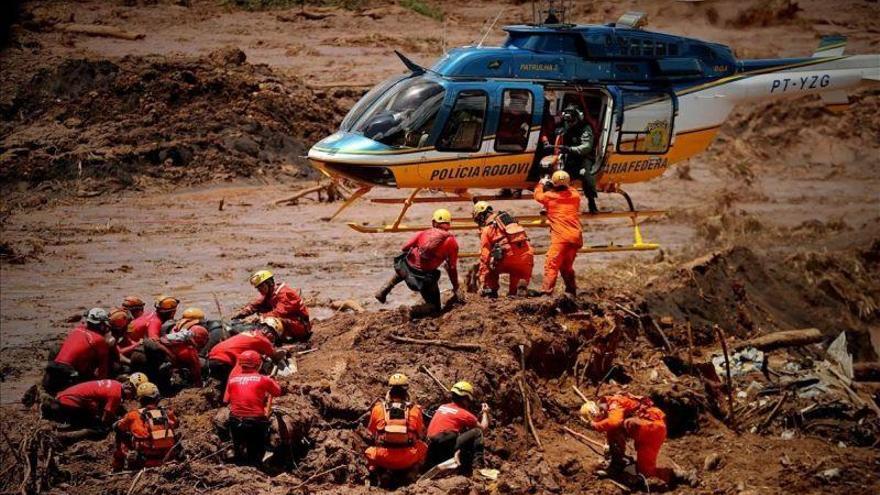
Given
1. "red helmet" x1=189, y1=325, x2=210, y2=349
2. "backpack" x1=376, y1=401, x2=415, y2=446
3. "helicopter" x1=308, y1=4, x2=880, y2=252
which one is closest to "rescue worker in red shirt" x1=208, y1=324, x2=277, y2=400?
"red helmet" x1=189, y1=325, x2=210, y2=349

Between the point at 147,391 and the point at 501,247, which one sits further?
the point at 501,247

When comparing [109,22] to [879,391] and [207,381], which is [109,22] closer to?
[207,381]

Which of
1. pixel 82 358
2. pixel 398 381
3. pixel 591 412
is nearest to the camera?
pixel 398 381

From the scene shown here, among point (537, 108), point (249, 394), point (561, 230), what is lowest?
point (249, 394)

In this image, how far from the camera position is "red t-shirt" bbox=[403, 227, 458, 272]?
579 inches

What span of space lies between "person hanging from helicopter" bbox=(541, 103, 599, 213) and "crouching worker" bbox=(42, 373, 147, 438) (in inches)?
277

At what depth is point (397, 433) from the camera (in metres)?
12.6

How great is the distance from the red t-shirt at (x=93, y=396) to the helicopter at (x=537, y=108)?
443cm

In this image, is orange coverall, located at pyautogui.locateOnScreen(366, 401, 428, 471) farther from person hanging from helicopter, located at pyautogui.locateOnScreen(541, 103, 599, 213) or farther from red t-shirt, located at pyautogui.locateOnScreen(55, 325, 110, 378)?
person hanging from helicopter, located at pyautogui.locateOnScreen(541, 103, 599, 213)

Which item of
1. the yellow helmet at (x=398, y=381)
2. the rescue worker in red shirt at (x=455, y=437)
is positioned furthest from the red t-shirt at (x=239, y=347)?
the rescue worker in red shirt at (x=455, y=437)

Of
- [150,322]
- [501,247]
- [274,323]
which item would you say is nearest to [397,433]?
[274,323]

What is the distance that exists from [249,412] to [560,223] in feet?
17.2

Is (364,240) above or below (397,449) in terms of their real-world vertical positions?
below

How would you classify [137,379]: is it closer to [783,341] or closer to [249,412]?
[249,412]
